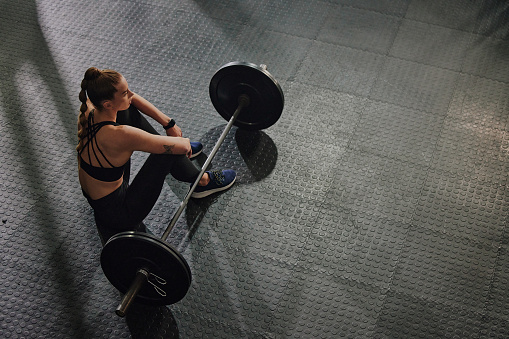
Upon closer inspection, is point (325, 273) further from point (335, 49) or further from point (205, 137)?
point (335, 49)

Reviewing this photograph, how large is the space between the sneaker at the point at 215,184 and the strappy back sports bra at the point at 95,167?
0.49 m

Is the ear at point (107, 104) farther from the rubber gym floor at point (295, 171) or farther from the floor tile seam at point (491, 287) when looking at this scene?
the floor tile seam at point (491, 287)

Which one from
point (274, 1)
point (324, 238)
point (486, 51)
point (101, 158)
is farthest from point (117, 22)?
point (486, 51)

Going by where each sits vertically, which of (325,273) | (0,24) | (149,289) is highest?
(0,24)

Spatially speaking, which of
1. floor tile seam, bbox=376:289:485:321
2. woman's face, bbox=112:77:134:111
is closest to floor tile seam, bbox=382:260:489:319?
floor tile seam, bbox=376:289:485:321

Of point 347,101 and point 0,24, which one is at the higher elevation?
point 0,24

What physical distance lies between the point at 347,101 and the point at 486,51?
106cm

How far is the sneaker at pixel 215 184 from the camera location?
8.62 feet

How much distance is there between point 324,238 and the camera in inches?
98.4

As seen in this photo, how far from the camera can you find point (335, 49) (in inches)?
137

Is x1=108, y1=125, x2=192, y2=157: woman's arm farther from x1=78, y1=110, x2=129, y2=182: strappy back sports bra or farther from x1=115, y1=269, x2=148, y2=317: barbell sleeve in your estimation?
x1=115, y1=269, x2=148, y2=317: barbell sleeve

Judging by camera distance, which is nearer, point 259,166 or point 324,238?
point 324,238

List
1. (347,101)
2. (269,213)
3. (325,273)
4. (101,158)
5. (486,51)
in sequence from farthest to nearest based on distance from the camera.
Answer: (486,51)
(347,101)
(269,213)
(325,273)
(101,158)

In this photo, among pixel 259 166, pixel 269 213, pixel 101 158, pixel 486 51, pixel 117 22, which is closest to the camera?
pixel 101 158
